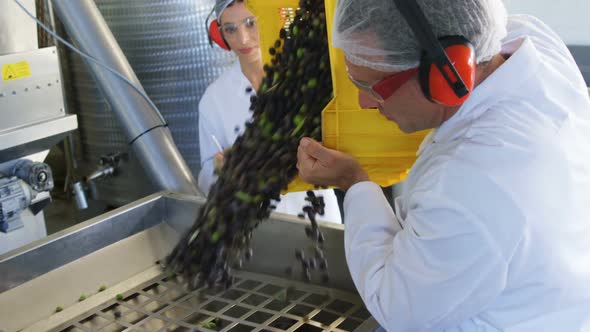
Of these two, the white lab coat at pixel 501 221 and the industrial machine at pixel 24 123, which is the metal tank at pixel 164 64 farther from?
the white lab coat at pixel 501 221

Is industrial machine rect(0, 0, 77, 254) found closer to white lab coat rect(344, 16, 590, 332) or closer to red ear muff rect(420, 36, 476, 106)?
white lab coat rect(344, 16, 590, 332)

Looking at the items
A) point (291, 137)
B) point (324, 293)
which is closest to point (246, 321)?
point (324, 293)

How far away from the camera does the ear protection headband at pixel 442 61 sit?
2.96ft

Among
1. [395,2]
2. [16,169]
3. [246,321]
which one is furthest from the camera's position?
[16,169]

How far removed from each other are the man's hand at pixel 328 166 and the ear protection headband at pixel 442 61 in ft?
0.97

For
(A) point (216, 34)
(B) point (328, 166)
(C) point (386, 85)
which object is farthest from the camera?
(A) point (216, 34)

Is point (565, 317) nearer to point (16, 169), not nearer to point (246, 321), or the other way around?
point (246, 321)

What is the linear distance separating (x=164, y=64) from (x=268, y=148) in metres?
1.70

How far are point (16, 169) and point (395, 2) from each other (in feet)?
4.38

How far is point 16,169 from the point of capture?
183 centimetres

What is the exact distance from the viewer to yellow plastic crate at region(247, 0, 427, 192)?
1212mm

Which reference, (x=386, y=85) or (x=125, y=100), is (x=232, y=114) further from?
(x=386, y=85)

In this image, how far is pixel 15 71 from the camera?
1812 mm

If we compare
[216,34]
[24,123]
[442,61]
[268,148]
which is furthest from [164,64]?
[442,61]
